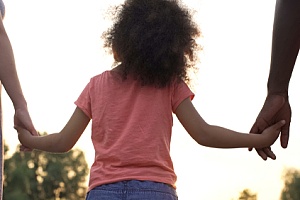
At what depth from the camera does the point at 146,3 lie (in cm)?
491

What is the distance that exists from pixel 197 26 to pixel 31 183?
55.3 meters

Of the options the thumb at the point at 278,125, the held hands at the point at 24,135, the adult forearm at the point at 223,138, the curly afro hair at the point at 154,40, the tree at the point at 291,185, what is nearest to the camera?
the curly afro hair at the point at 154,40

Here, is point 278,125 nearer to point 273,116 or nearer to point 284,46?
point 273,116

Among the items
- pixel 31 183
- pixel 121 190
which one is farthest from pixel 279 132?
pixel 31 183

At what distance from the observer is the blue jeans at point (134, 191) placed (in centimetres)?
458

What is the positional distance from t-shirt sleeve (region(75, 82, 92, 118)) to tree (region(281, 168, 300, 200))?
180 ft

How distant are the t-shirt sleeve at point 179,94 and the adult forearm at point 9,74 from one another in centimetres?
76

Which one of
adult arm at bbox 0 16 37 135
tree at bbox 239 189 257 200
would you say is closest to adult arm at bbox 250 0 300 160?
adult arm at bbox 0 16 37 135

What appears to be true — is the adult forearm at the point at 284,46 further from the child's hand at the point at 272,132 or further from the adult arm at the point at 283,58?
the child's hand at the point at 272,132

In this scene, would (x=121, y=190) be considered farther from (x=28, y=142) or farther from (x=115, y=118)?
(x=28, y=142)

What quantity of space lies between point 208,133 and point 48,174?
180 feet

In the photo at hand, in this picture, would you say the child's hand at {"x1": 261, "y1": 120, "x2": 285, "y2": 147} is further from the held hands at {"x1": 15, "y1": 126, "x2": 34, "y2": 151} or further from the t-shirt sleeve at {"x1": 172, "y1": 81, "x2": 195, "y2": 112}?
the held hands at {"x1": 15, "y1": 126, "x2": 34, "y2": 151}

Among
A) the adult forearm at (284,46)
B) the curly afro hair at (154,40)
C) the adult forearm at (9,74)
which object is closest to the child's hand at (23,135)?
the adult forearm at (9,74)

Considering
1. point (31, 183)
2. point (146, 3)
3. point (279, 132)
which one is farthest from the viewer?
point (31, 183)
